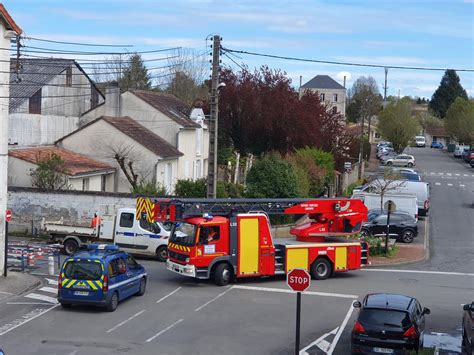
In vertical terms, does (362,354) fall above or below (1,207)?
below

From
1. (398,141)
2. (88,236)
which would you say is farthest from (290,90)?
(398,141)

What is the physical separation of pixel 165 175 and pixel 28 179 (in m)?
9.33

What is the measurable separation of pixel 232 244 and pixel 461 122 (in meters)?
89.6

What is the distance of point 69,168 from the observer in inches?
1496

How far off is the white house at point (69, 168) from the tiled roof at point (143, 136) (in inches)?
91.6

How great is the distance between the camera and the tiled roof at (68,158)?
124 feet

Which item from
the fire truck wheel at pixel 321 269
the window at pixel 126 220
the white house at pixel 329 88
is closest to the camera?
the fire truck wheel at pixel 321 269

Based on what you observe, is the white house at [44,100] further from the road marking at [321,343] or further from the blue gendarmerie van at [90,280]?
the road marking at [321,343]

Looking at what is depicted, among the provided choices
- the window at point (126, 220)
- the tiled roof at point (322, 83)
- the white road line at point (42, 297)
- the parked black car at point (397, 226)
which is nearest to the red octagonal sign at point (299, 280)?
the white road line at point (42, 297)

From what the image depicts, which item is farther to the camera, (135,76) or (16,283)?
(135,76)

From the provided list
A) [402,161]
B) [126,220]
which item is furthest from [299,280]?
[402,161]

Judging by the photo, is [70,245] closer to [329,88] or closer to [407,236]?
[407,236]

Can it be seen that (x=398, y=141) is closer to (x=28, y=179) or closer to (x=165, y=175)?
(x=165, y=175)

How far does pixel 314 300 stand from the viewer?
77.0 feet
